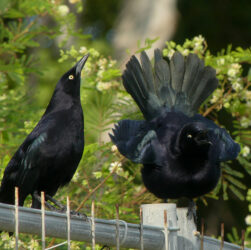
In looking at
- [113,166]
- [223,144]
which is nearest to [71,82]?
[113,166]

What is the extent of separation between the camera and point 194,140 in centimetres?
386

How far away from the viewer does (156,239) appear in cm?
247

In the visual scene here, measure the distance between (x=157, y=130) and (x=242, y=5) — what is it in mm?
7181

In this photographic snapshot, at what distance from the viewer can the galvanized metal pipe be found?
199 cm

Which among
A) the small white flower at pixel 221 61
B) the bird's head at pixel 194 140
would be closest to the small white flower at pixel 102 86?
the small white flower at pixel 221 61

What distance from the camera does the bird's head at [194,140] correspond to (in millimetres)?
3828

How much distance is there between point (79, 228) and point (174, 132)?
221cm

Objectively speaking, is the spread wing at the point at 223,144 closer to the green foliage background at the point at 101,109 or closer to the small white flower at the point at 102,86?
the green foliage background at the point at 101,109

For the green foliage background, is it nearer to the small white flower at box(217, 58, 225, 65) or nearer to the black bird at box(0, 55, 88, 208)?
the small white flower at box(217, 58, 225, 65)

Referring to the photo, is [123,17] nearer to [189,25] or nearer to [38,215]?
[189,25]

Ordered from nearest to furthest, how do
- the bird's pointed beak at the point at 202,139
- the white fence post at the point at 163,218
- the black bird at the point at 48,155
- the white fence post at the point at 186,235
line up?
the white fence post at the point at 163,218, the white fence post at the point at 186,235, the black bird at the point at 48,155, the bird's pointed beak at the point at 202,139

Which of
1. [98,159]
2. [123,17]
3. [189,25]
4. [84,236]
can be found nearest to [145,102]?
[98,159]

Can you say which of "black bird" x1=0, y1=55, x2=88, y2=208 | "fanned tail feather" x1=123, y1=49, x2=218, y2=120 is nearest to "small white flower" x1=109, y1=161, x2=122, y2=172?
"fanned tail feather" x1=123, y1=49, x2=218, y2=120

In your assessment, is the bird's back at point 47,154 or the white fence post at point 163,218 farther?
the bird's back at point 47,154
